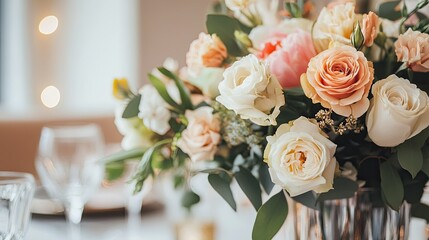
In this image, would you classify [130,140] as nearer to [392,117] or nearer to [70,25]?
[392,117]

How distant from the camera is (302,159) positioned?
739 millimetres

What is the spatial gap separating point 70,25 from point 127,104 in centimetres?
266

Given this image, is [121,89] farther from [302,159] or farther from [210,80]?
[302,159]

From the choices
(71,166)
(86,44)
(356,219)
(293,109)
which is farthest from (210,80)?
(86,44)

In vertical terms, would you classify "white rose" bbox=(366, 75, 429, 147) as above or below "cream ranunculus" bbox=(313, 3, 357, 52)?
below

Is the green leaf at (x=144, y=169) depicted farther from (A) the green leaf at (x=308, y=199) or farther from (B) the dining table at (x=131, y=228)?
(B) the dining table at (x=131, y=228)

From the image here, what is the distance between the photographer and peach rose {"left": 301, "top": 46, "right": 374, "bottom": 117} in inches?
28.8

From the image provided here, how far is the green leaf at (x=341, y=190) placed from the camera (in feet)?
2.61

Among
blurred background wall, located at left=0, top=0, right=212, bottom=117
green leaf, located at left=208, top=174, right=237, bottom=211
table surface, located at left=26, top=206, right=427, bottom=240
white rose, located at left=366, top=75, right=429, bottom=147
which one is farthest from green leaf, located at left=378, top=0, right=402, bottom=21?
blurred background wall, located at left=0, top=0, right=212, bottom=117

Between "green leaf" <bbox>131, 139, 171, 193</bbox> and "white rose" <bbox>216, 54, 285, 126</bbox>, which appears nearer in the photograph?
"white rose" <bbox>216, 54, 285, 126</bbox>

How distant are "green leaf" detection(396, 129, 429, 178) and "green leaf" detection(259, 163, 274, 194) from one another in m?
0.16

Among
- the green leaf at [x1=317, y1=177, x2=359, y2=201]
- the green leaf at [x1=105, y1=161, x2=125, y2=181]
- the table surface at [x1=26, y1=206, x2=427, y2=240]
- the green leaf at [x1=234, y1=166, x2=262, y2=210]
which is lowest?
the table surface at [x1=26, y1=206, x2=427, y2=240]

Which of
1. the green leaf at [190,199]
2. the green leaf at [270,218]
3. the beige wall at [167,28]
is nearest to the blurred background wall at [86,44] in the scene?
the beige wall at [167,28]

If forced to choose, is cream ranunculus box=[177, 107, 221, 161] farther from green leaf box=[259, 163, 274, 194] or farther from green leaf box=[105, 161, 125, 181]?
green leaf box=[105, 161, 125, 181]
